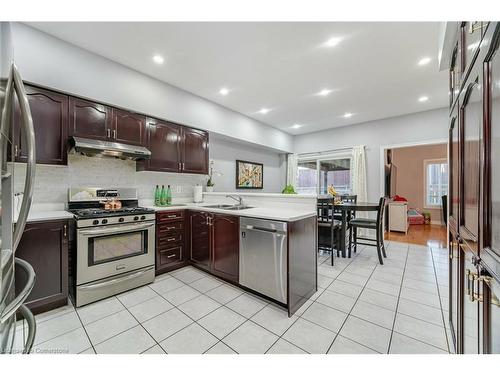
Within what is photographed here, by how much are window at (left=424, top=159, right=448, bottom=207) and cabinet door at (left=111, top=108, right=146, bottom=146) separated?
8.31 m

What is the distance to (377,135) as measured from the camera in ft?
16.7

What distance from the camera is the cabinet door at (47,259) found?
1.88 meters

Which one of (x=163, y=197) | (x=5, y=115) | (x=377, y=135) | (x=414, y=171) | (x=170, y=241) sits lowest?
(x=170, y=241)

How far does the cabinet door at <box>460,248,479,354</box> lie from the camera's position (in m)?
0.85

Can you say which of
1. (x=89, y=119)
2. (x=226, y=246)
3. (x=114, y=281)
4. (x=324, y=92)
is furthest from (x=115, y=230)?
(x=324, y=92)

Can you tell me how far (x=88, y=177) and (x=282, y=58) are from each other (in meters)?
2.92

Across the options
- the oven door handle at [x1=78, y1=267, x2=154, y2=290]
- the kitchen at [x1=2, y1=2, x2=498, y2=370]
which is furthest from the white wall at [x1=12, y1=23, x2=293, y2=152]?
the oven door handle at [x1=78, y1=267, x2=154, y2=290]

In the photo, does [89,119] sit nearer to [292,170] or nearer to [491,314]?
[491,314]

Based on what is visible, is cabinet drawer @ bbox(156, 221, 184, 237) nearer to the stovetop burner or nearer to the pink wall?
the stovetop burner

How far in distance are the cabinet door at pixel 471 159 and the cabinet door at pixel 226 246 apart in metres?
1.79

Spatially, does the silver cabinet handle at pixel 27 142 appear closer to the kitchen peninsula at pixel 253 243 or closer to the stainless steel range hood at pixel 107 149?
the kitchen peninsula at pixel 253 243

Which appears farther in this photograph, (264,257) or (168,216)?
(168,216)

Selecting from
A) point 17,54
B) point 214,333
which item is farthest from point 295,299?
point 17,54

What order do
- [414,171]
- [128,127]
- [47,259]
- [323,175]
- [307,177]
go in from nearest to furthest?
[47,259], [128,127], [323,175], [307,177], [414,171]
